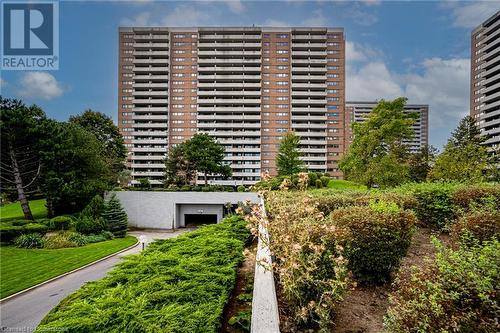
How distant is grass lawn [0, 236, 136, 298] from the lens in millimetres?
12211

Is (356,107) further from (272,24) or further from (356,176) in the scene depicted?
(356,176)

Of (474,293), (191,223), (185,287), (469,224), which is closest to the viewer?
(474,293)

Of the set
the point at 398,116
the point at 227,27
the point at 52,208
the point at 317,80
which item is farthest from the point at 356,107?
the point at 52,208

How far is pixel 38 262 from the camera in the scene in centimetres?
1516

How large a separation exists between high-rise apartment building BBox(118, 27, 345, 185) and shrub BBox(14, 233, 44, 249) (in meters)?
38.4

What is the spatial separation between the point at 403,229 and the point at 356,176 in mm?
19811

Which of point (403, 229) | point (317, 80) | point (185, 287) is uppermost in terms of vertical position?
point (317, 80)

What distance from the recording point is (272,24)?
6112 cm

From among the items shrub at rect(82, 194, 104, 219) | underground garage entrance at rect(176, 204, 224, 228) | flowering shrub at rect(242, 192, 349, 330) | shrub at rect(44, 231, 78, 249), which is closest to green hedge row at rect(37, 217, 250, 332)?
flowering shrub at rect(242, 192, 349, 330)

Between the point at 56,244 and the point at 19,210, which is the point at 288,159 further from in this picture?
the point at 19,210

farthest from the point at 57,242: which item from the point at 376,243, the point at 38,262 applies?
the point at 376,243

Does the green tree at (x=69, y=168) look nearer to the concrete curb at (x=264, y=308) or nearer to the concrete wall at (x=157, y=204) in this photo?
the concrete wall at (x=157, y=204)

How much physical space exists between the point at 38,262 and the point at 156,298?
56.6ft

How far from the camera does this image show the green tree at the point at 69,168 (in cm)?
2459
